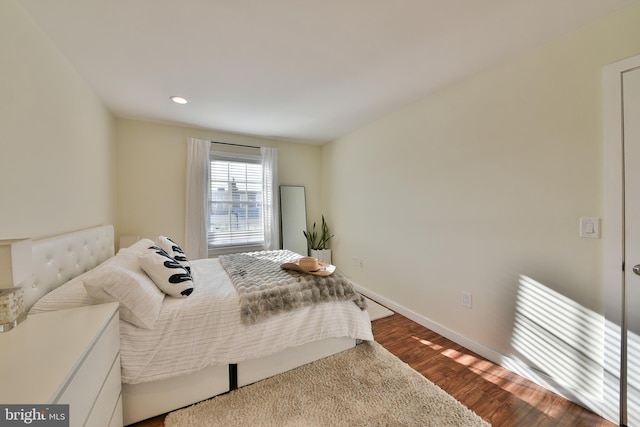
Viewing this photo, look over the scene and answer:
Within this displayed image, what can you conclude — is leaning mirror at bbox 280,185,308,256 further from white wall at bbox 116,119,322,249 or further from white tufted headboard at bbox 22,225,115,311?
white tufted headboard at bbox 22,225,115,311

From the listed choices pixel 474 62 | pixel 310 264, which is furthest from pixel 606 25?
pixel 310 264

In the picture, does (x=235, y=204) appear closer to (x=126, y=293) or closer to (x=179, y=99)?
(x=179, y=99)

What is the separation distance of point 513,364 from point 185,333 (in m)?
2.34

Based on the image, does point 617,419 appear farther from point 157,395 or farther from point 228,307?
point 157,395

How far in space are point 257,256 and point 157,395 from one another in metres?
1.47

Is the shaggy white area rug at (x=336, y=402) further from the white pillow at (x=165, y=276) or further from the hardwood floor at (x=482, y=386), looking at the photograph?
the white pillow at (x=165, y=276)

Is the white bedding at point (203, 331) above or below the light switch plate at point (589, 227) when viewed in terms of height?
below

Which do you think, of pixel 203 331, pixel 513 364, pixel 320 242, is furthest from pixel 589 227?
pixel 320 242

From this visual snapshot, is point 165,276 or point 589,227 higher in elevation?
point 589,227

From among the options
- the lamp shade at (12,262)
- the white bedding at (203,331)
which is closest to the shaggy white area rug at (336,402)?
the white bedding at (203,331)

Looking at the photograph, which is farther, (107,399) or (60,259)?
(60,259)

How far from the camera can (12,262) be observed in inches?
36.1

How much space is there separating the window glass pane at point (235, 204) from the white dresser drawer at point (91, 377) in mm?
2367

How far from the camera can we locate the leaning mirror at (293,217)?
3.94m
